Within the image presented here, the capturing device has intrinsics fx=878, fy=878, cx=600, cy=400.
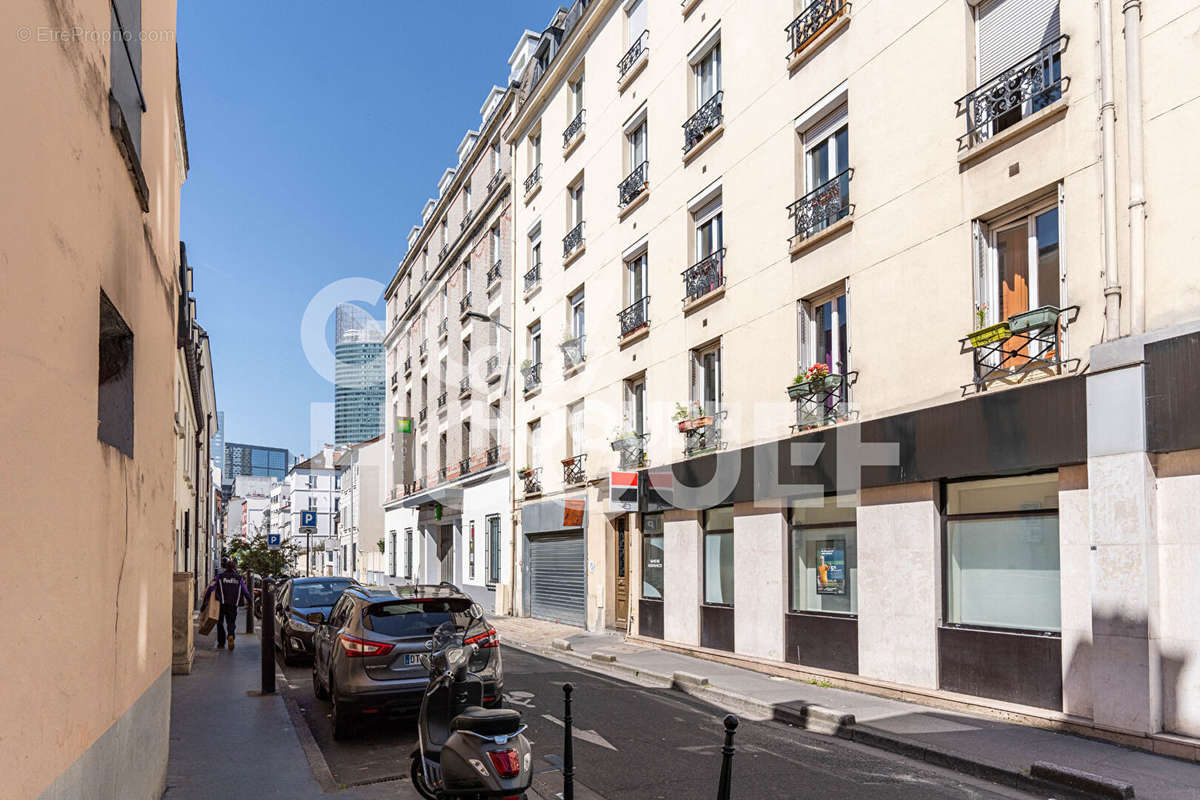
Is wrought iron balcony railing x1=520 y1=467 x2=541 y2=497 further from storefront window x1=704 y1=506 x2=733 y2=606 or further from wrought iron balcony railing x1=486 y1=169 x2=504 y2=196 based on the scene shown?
wrought iron balcony railing x1=486 y1=169 x2=504 y2=196

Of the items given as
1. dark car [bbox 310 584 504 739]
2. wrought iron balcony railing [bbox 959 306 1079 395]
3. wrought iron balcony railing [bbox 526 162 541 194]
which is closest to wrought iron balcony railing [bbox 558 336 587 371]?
wrought iron balcony railing [bbox 526 162 541 194]

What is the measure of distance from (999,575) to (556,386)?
1501 centimetres

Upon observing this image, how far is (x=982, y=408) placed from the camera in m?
10.2

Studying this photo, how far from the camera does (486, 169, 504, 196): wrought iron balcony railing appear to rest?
2970 centimetres

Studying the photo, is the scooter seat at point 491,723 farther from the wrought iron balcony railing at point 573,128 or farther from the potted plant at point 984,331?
the wrought iron balcony railing at point 573,128

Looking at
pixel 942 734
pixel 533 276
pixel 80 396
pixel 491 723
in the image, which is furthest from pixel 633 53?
pixel 80 396

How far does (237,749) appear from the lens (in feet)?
28.2

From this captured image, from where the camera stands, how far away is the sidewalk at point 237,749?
7.12m

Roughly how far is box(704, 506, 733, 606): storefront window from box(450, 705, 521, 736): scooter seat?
34.5 feet

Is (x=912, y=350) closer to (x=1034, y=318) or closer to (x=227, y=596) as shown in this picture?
(x=1034, y=318)

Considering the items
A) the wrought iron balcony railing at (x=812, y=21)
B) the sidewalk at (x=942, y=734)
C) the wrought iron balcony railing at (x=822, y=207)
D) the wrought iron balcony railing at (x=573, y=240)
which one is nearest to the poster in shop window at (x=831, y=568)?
the sidewalk at (x=942, y=734)

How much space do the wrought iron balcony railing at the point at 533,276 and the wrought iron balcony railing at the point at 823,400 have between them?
13343mm

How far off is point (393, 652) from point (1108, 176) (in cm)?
884

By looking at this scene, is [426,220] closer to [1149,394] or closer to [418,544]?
[418,544]
